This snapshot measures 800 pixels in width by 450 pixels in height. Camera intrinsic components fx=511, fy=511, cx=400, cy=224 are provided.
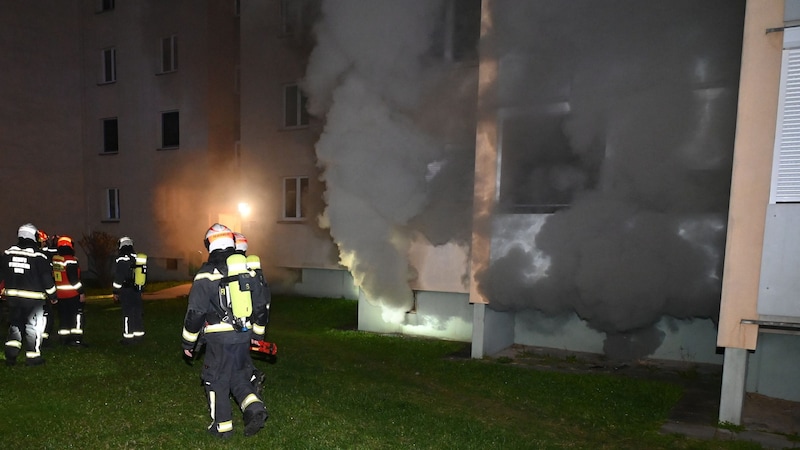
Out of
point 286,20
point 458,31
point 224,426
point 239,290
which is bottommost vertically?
point 224,426

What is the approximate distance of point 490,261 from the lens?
8.45m

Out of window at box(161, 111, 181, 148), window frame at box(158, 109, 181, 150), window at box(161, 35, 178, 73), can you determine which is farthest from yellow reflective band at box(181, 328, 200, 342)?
window at box(161, 35, 178, 73)

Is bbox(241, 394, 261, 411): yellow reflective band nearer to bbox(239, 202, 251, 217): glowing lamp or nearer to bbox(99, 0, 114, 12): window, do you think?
bbox(239, 202, 251, 217): glowing lamp

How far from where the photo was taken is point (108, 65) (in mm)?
20141

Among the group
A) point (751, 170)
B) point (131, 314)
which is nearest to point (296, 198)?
point (131, 314)

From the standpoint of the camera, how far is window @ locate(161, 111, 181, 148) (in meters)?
18.5

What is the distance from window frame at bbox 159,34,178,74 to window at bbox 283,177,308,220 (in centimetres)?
705

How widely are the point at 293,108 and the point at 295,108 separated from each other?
7 cm

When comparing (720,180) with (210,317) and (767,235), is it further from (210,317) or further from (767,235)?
(210,317)

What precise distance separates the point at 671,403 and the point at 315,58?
27.6ft

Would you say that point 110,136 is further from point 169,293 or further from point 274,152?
point 274,152

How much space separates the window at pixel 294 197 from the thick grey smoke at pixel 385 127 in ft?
17.8

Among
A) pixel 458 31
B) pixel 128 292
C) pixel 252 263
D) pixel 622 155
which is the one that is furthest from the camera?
pixel 458 31

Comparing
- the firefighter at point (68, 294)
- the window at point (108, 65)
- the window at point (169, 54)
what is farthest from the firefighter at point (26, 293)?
the window at point (108, 65)
